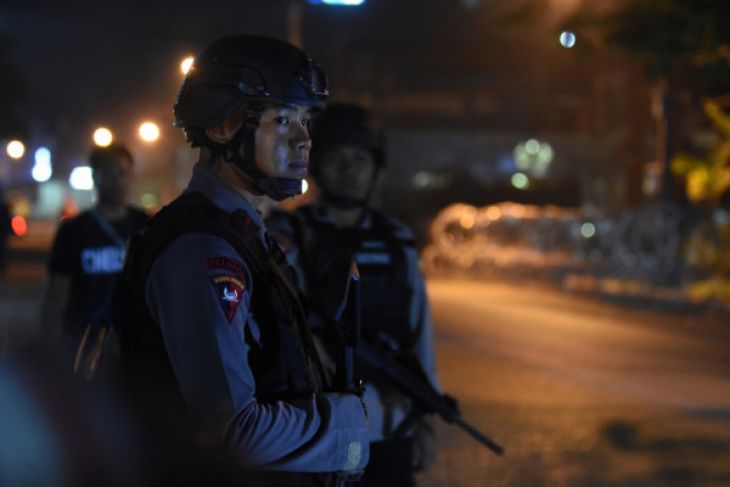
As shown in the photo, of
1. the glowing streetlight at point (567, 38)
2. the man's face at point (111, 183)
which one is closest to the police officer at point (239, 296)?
the man's face at point (111, 183)

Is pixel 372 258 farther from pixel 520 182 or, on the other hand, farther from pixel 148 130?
pixel 520 182

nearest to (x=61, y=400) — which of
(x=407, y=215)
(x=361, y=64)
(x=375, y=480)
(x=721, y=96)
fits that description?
(x=375, y=480)

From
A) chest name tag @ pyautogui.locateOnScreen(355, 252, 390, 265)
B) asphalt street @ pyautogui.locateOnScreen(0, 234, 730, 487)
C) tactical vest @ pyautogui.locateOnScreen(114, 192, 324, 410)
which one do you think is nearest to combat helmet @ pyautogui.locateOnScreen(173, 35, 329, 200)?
tactical vest @ pyautogui.locateOnScreen(114, 192, 324, 410)

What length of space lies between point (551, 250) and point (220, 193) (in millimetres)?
22338

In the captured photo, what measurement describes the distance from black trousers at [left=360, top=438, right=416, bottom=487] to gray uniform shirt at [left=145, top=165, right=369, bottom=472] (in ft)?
5.25

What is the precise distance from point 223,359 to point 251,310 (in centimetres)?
16

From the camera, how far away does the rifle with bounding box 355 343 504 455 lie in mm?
3482

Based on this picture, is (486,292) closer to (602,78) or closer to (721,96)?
(721,96)

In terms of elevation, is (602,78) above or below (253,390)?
above

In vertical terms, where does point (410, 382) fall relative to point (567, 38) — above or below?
below

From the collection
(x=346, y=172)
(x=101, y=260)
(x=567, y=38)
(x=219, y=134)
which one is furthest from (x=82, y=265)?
(x=567, y=38)

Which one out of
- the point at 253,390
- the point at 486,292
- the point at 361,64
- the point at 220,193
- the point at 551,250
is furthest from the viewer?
the point at 361,64

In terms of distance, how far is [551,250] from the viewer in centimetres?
2402

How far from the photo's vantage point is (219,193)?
82.4 inches
